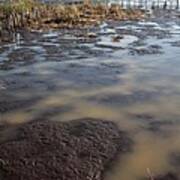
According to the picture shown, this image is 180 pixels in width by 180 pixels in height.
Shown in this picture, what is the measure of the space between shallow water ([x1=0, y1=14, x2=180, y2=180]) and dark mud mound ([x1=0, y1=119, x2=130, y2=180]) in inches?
10.0

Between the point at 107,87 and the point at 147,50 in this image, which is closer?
the point at 107,87

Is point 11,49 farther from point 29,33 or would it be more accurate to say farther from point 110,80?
point 110,80

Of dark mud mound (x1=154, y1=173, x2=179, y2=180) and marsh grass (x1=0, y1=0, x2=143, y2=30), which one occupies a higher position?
marsh grass (x1=0, y1=0, x2=143, y2=30)

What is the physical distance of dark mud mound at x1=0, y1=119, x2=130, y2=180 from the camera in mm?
5438

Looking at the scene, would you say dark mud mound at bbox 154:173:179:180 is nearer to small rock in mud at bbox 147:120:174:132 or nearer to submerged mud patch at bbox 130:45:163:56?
small rock in mud at bbox 147:120:174:132

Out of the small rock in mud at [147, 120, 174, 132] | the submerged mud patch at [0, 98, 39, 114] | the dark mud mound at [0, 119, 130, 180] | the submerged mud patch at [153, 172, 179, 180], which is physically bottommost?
the submerged mud patch at [153, 172, 179, 180]

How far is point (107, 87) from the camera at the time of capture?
914cm

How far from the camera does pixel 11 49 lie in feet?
42.0

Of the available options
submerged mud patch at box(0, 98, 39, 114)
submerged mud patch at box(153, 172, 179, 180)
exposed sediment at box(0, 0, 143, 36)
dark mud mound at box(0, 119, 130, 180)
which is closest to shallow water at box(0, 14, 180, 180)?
submerged mud patch at box(0, 98, 39, 114)

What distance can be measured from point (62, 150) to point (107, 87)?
3.37m

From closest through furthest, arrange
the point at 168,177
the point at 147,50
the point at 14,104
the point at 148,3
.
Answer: the point at 168,177
the point at 14,104
the point at 147,50
the point at 148,3

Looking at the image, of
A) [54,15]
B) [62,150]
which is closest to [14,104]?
[62,150]

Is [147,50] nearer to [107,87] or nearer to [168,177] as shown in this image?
[107,87]

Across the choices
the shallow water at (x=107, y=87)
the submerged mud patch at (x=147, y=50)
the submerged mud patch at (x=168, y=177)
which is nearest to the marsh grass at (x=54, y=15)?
the shallow water at (x=107, y=87)
